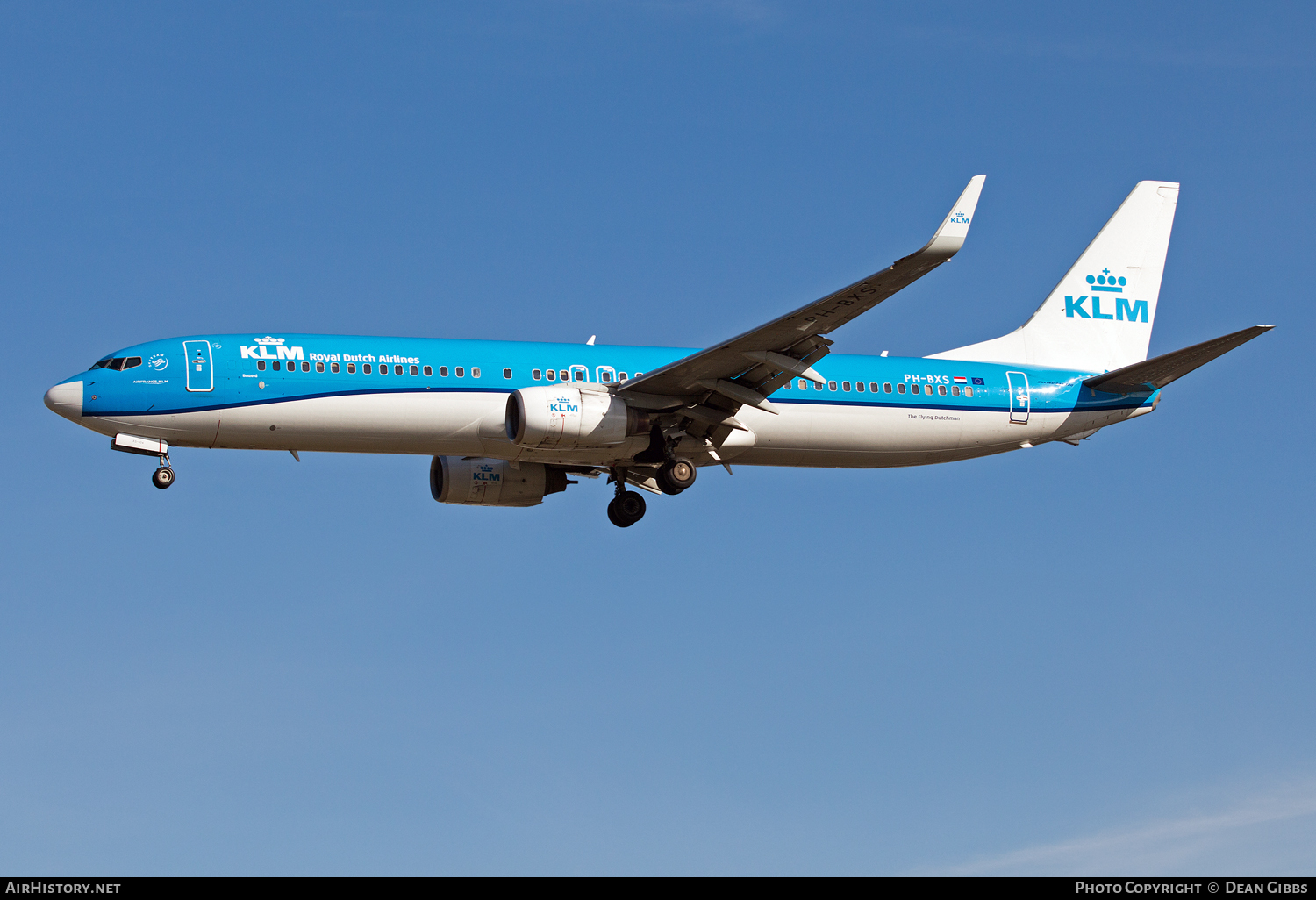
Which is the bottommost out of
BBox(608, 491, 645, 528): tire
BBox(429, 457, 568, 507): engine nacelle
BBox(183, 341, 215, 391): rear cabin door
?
BBox(608, 491, 645, 528): tire

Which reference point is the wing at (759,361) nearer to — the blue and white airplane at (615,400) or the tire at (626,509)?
the blue and white airplane at (615,400)

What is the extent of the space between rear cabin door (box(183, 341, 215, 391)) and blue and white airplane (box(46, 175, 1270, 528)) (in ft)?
0.13

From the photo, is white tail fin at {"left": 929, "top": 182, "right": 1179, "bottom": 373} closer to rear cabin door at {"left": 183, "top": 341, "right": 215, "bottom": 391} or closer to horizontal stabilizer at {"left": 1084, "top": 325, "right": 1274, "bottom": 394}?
horizontal stabilizer at {"left": 1084, "top": 325, "right": 1274, "bottom": 394}

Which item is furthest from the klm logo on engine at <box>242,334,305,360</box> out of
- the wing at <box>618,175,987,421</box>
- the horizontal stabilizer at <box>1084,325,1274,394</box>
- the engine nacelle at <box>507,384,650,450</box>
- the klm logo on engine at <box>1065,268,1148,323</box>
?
the klm logo on engine at <box>1065,268,1148,323</box>

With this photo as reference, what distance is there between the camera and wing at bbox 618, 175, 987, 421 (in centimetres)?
3391

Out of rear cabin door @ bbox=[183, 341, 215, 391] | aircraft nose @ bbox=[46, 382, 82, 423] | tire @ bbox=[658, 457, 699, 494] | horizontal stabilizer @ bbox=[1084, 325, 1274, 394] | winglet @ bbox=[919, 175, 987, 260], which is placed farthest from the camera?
tire @ bbox=[658, 457, 699, 494]

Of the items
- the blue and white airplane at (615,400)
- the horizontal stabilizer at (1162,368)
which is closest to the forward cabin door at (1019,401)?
the blue and white airplane at (615,400)

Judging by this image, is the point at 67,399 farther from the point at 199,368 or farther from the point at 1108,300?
→ the point at 1108,300

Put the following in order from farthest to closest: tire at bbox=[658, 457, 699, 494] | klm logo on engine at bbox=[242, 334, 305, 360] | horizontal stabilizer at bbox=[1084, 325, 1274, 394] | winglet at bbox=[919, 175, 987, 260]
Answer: tire at bbox=[658, 457, 699, 494], horizontal stabilizer at bbox=[1084, 325, 1274, 394], klm logo on engine at bbox=[242, 334, 305, 360], winglet at bbox=[919, 175, 987, 260]

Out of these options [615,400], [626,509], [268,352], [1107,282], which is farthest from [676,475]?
[1107,282]

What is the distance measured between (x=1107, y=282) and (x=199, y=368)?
26144 mm

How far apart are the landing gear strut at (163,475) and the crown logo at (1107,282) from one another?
26526 millimetres

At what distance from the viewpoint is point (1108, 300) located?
47031 millimetres
